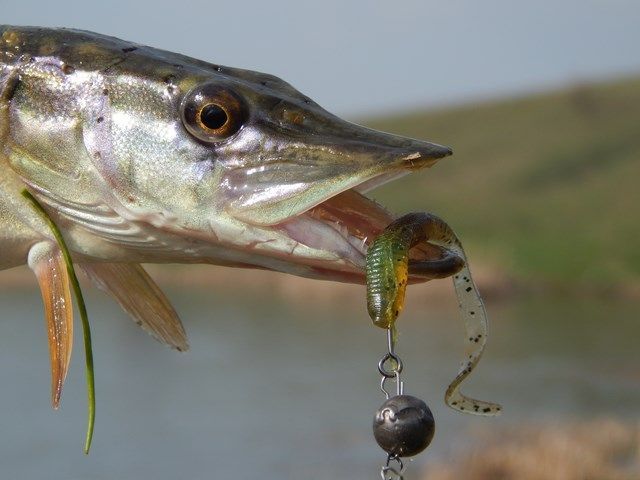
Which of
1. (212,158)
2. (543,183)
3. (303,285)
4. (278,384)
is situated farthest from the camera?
(543,183)

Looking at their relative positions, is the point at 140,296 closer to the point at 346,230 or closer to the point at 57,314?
the point at 57,314

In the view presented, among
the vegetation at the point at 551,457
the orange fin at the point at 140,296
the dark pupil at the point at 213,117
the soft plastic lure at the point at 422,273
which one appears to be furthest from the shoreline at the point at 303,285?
the dark pupil at the point at 213,117

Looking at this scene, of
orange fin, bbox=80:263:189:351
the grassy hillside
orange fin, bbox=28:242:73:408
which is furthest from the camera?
the grassy hillside

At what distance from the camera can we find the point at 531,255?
97.5ft

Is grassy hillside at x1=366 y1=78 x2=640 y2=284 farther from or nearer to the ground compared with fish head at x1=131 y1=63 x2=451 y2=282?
farther from the ground

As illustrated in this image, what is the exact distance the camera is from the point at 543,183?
143ft

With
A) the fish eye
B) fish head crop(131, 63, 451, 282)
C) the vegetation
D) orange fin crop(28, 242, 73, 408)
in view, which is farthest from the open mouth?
the vegetation

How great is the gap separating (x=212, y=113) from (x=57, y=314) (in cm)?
54

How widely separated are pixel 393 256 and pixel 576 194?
40.8 meters

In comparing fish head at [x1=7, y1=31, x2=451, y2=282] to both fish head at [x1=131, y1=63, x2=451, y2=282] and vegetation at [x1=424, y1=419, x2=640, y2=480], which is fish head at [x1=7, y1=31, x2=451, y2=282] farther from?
vegetation at [x1=424, y1=419, x2=640, y2=480]

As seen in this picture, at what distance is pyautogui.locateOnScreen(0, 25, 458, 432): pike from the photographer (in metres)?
2.16

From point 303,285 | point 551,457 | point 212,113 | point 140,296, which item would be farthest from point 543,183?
point 212,113

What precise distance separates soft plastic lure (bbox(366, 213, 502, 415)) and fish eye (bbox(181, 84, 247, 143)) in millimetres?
415

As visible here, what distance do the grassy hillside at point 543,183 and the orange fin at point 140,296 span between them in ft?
75.2
